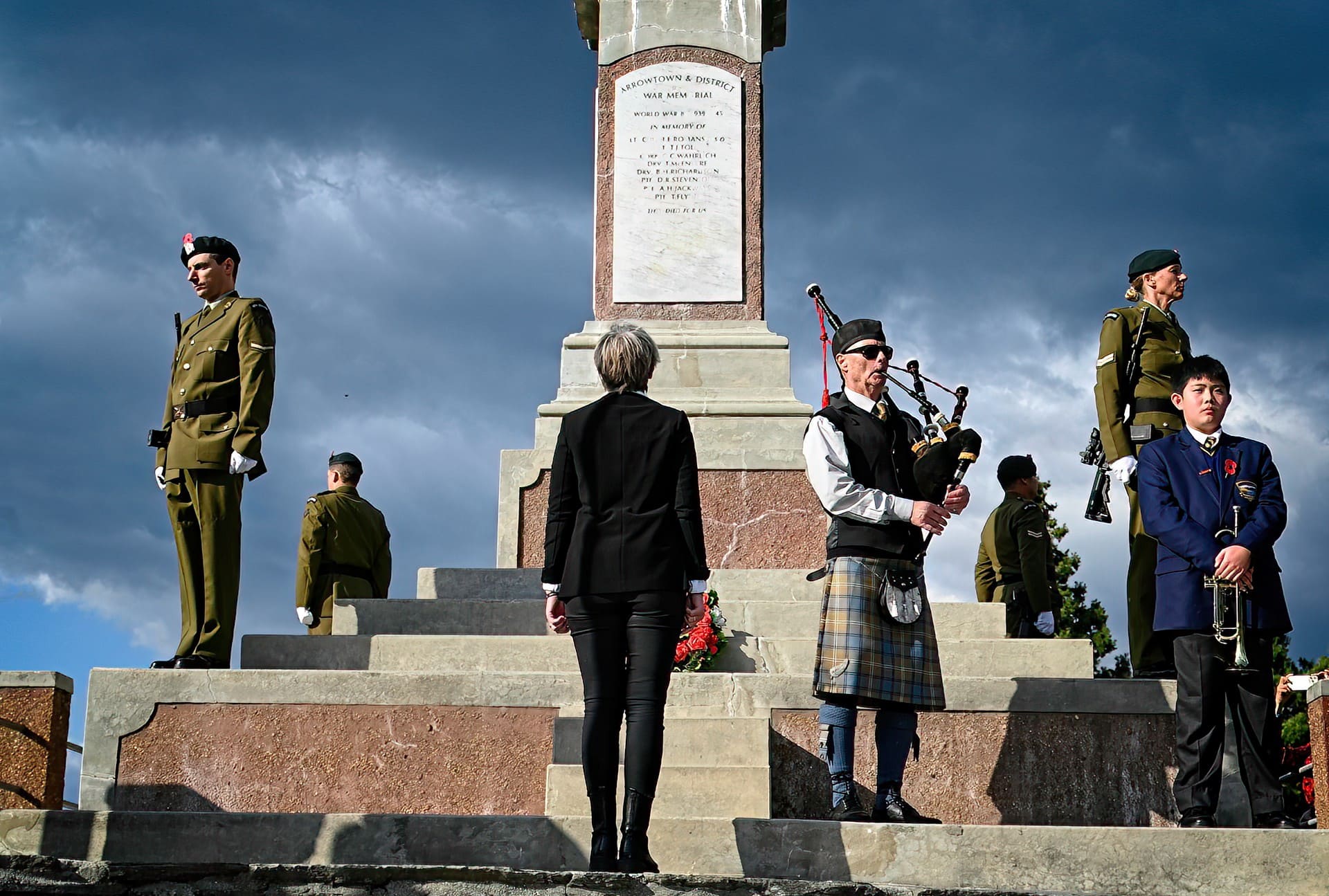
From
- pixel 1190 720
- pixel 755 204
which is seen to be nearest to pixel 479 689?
pixel 1190 720

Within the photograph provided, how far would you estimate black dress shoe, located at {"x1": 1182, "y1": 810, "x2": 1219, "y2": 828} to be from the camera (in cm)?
609

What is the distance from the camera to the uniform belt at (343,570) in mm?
10523

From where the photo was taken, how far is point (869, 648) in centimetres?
581

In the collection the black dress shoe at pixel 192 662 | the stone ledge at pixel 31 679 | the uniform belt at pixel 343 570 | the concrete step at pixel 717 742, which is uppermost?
the uniform belt at pixel 343 570

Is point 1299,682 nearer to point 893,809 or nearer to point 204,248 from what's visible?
point 893,809

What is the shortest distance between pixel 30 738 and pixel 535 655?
2.25m

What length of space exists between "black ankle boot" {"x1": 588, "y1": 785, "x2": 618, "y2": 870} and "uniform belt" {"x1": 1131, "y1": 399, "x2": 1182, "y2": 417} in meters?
3.95

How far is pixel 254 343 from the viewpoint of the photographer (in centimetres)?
791

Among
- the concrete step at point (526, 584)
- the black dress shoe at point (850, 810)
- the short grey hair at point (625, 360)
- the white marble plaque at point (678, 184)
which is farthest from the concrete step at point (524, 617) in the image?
the white marble plaque at point (678, 184)

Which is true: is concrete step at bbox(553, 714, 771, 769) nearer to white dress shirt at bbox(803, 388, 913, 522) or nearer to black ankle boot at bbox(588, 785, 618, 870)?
white dress shirt at bbox(803, 388, 913, 522)

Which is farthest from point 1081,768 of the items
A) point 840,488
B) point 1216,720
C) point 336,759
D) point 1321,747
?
point 336,759

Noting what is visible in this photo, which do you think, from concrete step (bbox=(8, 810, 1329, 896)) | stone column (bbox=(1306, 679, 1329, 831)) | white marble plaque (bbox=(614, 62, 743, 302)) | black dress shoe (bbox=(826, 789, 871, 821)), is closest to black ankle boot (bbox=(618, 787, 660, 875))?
concrete step (bbox=(8, 810, 1329, 896))

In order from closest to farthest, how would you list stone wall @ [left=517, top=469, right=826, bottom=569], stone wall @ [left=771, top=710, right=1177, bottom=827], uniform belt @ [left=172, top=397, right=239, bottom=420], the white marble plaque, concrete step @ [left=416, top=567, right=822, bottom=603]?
stone wall @ [left=771, top=710, right=1177, bottom=827] < uniform belt @ [left=172, top=397, right=239, bottom=420] < concrete step @ [left=416, top=567, right=822, bottom=603] < stone wall @ [left=517, top=469, right=826, bottom=569] < the white marble plaque

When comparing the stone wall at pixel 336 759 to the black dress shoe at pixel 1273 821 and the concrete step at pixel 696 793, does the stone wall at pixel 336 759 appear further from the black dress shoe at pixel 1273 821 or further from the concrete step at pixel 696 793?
the black dress shoe at pixel 1273 821
